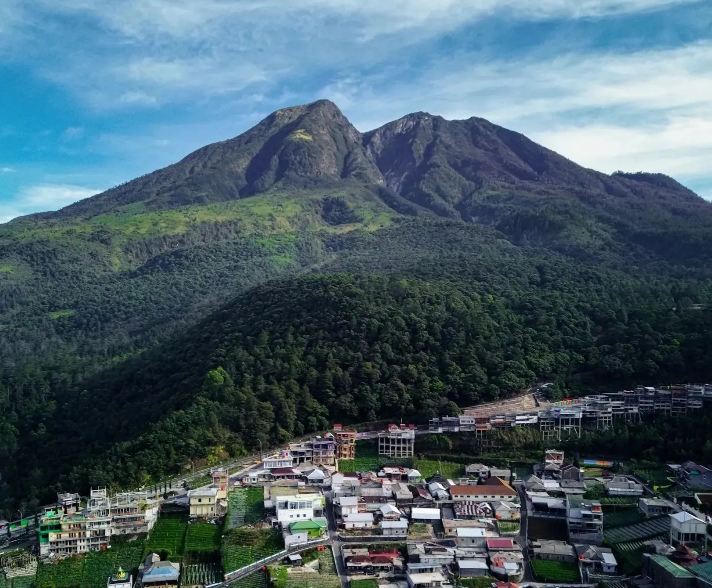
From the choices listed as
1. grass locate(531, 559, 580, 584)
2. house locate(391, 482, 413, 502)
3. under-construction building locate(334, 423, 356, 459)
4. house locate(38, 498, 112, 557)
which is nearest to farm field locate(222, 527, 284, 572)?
house locate(38, 498, 112, 557)

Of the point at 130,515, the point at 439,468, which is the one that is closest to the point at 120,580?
the point at 130,515

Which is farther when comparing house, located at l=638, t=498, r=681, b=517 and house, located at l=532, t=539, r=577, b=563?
house, located at l=638, t=498, r=681, b=517

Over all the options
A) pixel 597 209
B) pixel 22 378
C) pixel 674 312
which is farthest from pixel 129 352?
pixel 597 209

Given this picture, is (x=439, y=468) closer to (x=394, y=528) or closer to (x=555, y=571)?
(x=394, y=528)

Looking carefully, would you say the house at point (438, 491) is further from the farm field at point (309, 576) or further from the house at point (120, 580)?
the house at point (120, 580)

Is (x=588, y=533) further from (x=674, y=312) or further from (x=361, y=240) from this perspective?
(x=361, y=240)

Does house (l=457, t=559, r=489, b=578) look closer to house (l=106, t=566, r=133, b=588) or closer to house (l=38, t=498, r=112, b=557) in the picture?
house (l=106, t=566, r=133, b=588)

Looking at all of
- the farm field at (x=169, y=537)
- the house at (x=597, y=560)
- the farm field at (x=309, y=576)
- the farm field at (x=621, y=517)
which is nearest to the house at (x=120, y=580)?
the farm field at (x=169, y=537)
